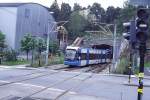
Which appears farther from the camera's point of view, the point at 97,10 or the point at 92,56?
the point at 97,10

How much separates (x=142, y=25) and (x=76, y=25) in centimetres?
10937

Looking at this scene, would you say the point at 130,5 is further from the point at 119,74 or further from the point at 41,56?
the point at 119,74

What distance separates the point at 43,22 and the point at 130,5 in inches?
838

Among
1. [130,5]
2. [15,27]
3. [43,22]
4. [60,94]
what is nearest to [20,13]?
[15,27]

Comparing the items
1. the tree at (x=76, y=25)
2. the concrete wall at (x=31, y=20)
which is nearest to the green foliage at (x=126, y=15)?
the concrete wall at (x=31, y=20)

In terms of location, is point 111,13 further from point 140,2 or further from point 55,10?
point 140,2

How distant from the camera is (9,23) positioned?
7575 cm

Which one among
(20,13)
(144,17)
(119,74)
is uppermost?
(20,13)

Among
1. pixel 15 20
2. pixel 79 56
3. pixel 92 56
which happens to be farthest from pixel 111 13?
pixel 79 56

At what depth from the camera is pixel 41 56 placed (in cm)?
6041

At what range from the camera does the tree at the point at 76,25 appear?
123438 mm

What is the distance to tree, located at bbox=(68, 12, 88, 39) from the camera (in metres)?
123

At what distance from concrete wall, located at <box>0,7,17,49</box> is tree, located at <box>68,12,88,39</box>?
1886 inches

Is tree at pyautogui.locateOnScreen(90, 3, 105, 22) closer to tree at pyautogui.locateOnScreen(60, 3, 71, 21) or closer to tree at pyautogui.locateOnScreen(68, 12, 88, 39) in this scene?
tree at pyautogui.locateOnScreen(60, 3, 71, 21)
